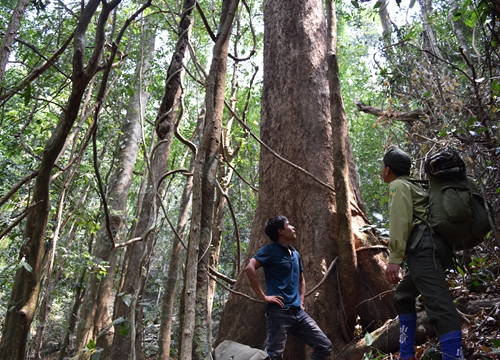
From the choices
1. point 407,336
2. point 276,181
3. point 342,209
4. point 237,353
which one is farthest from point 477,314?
point 276,181

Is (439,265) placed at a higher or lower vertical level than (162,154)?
lower

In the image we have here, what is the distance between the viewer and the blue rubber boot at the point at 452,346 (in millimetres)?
2469

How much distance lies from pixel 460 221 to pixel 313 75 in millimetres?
2790

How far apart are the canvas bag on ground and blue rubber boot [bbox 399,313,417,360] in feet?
3.08

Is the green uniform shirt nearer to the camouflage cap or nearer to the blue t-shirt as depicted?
the camouflage cap

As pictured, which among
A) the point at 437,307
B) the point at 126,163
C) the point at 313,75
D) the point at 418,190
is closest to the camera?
the point at 437,307

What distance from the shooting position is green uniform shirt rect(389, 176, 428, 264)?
2809 mm

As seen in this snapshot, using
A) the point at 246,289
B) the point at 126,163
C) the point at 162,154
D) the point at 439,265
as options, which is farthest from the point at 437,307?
the point at 126,163

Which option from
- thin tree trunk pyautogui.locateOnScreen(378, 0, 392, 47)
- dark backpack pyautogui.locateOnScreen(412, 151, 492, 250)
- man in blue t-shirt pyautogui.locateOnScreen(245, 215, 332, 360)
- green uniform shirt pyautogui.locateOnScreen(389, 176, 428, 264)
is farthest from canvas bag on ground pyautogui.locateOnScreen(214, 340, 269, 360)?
thin tree trunk pyautogui.locateOnScreen(378, 0, 392, 47)

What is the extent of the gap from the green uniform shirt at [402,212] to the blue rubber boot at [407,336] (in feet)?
1.48

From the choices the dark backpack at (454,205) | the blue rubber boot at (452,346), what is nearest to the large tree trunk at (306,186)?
the dark backpack at (454,205)

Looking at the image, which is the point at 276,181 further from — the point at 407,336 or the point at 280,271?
the point at 407,336

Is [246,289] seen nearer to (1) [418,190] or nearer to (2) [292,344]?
(2) [292,344]

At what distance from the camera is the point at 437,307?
2.58 metres
